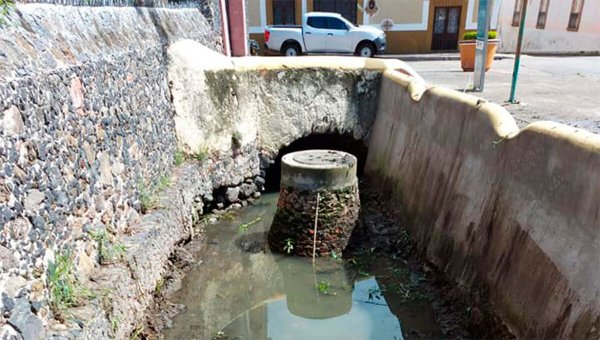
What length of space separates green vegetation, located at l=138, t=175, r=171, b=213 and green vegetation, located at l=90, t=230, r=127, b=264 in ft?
3.13

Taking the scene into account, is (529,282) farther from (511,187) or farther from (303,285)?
(303,285)

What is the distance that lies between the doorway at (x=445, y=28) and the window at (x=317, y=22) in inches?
223

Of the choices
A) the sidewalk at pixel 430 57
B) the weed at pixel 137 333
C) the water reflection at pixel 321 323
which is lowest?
the water reflection at pixel 321 323

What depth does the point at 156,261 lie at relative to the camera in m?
4.64

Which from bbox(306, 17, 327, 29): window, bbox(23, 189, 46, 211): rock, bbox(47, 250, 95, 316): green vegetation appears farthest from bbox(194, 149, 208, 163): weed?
bbox(306, 17, 327, 29): window

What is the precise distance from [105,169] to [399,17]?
1808 cm

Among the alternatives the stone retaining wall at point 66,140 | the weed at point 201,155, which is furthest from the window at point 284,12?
the stone retaining wall at point 66,140

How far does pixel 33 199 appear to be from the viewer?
284 centimetres

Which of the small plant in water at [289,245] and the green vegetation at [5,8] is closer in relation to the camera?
the green vegetation at [5,8]

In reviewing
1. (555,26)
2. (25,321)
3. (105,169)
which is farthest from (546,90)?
(555,26)

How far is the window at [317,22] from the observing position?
1727cm

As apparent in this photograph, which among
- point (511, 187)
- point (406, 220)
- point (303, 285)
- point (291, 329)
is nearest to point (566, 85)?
point (406, 220)

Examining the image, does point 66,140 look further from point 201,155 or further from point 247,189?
point 247,189

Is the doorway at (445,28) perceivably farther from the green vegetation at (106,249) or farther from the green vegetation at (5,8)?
the green vegetation at (5,8)
